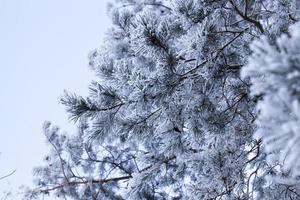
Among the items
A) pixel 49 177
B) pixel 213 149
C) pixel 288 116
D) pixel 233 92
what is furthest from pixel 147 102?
pixel 49 177

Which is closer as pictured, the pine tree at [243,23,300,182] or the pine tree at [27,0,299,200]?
the pine tree at [243,23,300,182]

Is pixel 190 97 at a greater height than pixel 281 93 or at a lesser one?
greater

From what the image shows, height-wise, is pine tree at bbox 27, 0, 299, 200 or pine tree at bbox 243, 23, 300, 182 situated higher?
pine tree at bbox 27, 0, 299, 200

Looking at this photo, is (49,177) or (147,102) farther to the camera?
(49,177)

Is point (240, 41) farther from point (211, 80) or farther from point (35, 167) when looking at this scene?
point (35, 167)

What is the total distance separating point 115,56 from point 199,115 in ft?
11.0

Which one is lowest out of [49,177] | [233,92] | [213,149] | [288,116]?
[288,116]

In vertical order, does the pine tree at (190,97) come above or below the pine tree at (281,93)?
above

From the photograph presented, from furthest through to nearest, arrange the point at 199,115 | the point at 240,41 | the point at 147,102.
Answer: the point at 240,41, the point at 199,115, the point at 147,102

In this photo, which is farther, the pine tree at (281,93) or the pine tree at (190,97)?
the pine tree at (190,97)

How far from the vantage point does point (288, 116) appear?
871mm

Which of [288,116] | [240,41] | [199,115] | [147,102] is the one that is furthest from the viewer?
[240,41]

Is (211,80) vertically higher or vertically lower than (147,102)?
higher

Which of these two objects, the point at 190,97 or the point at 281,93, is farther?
the point at 190,97
